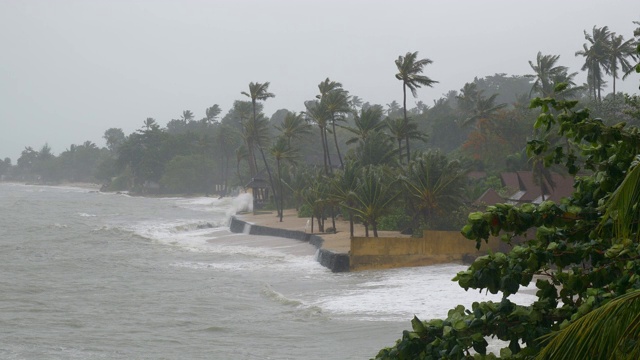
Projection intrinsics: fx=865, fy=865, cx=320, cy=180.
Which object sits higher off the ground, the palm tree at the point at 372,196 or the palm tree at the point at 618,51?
the palm tree at the point at 618,51

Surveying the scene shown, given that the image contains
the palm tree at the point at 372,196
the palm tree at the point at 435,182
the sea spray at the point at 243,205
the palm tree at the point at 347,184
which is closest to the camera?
the palm tree at the point at 372,196

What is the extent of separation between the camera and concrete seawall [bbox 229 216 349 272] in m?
27.9

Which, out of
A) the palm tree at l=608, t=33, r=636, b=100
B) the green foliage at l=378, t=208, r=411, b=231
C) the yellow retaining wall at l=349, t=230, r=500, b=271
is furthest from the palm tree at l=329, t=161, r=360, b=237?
the palm tree at l=608, t=33, r=636, b=100

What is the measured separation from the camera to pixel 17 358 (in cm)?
1597

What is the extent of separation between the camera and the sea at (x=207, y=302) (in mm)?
16938

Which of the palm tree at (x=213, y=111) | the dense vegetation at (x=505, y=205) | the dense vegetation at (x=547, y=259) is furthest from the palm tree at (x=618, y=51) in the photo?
the palm tree at (x=213, y=111)

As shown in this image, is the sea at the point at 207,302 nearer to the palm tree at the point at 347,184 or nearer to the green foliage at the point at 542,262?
the palm tree at the point at 347,184

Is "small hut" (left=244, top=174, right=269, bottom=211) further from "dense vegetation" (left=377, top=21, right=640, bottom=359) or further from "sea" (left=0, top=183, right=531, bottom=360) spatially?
"dense vegetation" (left=377, top=21, right=640, bottom=359)

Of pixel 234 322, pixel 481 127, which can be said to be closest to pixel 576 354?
pixel 234 322

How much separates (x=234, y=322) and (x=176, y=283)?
7.35 m

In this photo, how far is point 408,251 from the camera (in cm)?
2822

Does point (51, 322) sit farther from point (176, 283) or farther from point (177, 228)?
point (177, 228)

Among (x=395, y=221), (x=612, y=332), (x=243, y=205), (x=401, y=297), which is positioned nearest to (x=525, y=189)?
(x=395, y=221)

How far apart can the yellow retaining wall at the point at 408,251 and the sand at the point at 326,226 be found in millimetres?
937
